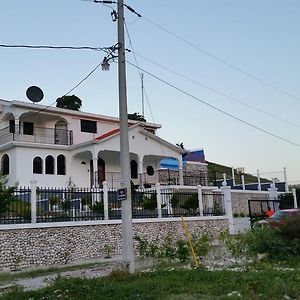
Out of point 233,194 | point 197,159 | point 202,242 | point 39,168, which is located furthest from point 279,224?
point 197,159

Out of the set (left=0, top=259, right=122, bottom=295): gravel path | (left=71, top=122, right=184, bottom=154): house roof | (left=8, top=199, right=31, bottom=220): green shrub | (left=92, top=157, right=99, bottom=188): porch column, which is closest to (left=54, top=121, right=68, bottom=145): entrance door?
(left=71, top=122, right=184, bottom=154): house roof

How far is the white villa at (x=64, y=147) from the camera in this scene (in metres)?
30.1

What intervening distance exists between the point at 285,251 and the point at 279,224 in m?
0.91

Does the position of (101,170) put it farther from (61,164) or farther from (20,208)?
(20,208)

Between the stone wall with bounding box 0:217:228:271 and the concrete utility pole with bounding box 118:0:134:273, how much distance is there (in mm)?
5496

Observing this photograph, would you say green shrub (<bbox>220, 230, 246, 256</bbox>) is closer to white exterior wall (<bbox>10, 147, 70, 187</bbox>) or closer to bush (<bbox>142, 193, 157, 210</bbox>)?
bush (<bbox>142, 193, 157, 210</bbox>)

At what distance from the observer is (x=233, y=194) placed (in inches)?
1204

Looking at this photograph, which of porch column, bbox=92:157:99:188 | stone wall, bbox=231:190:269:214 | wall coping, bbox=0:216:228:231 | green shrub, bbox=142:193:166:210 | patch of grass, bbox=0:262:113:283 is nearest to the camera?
patch of grass, bbox=0:262:113:283

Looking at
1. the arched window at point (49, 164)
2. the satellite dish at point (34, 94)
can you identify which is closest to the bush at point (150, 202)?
the arched window at point (49, 164)

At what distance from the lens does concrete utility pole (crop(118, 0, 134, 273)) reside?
11360 mm

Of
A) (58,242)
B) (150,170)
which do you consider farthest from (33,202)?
(150,170)

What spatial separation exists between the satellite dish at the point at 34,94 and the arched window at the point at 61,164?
4.30m

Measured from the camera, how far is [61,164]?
105ft

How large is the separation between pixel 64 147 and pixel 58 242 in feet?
52.4
